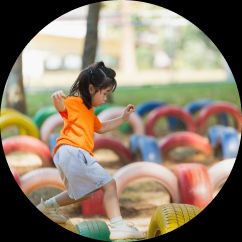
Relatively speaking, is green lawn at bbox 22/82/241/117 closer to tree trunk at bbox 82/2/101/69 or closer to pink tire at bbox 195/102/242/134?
pink tire at bbox 195/102/242/134

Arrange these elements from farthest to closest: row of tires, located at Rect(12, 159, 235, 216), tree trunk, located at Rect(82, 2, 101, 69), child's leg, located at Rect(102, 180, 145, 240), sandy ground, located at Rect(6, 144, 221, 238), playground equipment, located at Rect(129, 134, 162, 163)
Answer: playground equipment, located at Rect(129, 134, 162, 163), tree trunk, located at Rect(82, 2, 101, 69), row of tires, located at Rect(12, 159, 235, 216), sandy ground, located at Rect(6, 144, 221, 238), child's leg, located at Rect(102, 180, 145, 240)

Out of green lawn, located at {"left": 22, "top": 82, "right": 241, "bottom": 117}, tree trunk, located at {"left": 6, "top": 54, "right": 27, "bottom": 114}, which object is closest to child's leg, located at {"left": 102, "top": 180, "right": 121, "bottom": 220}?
tree trunk, located at {"left": 6, "top": 54, "right": 27, "bottom": 114}

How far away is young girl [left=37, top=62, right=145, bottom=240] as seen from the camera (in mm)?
2328

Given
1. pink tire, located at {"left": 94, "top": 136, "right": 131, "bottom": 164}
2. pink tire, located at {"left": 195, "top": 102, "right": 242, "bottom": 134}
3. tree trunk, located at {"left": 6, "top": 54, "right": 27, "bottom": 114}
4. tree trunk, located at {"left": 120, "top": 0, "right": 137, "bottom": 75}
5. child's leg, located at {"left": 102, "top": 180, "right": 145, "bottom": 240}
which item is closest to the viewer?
child's leg, located at {"left": 102, "top": 180, "right": 145, "bottom": 240}

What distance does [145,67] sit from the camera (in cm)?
1361

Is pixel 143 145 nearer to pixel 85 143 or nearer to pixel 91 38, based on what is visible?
pixel 91 38

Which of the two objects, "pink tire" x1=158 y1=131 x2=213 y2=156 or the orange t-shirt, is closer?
the orange t-shirt

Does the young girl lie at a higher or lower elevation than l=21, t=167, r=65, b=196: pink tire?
higher

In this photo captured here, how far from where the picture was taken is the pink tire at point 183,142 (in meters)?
4.86

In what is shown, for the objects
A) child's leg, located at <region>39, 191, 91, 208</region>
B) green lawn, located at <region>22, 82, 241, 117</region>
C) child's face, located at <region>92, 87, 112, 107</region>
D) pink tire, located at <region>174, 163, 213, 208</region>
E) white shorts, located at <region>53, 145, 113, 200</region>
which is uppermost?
child's face, located at <region>92, 87, 112, 107</region>

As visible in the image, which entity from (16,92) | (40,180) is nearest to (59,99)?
(40,180)

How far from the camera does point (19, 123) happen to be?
15.3 feet

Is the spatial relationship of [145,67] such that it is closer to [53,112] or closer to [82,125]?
[53,112]

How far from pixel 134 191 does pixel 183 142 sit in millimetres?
1218
